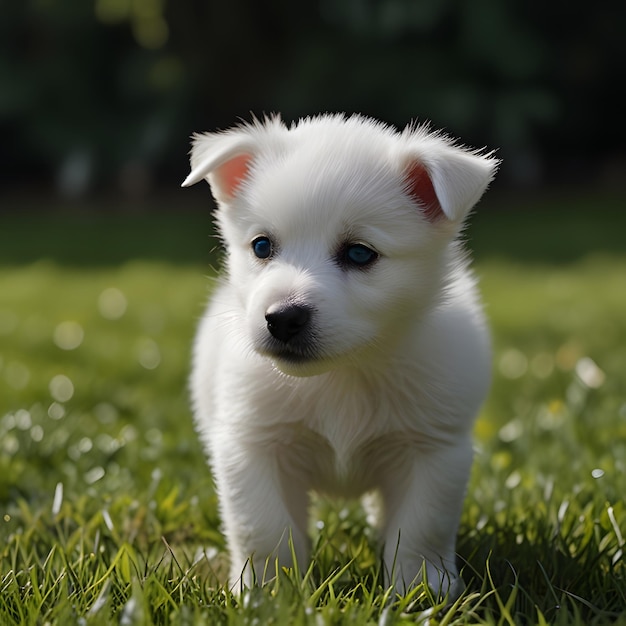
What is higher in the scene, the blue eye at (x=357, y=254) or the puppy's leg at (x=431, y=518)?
the blue eye at (x=357, y=254)

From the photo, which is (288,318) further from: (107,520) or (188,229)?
(188,229)

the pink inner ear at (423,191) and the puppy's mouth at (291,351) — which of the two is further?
the pink inner ear at (423,191)

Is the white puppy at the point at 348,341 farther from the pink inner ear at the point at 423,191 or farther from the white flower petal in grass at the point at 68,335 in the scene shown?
the white flower petal in grass at the point at 68,335

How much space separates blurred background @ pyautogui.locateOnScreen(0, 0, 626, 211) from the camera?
637 inches

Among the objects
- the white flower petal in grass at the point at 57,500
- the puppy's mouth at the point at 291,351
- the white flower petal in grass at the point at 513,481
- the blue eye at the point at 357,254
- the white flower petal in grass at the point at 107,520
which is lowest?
the white flower petal in grass at the point at 513,481

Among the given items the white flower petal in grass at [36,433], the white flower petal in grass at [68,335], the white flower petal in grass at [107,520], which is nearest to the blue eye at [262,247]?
the white flower petal in grass at [107,520]

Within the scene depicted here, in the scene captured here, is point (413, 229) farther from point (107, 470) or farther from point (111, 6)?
point (111, 6)

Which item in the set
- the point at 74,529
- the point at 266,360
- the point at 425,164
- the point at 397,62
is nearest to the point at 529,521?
the point at 266,360

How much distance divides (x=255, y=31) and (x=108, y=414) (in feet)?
45.5

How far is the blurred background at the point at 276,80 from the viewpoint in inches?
637

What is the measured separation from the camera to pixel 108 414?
551 centimetres

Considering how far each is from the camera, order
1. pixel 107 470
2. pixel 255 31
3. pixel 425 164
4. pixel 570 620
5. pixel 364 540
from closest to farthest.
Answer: pixel 570 620 < pixel 425 164 < pixel 364 540 < pixel 107 470 < pixel 255 31

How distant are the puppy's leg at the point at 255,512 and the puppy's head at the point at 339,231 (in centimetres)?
48

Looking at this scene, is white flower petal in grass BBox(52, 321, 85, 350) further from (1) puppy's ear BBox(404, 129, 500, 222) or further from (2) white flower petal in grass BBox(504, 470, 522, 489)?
(1) puppy's ear BBox(404, 129, 500, 222)
